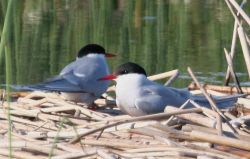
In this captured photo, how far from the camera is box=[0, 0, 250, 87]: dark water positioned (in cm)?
1045

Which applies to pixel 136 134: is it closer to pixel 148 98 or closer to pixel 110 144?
pixel 110 144

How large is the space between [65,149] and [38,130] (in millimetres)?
759

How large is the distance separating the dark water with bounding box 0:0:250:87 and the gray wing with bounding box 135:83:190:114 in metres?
2.77

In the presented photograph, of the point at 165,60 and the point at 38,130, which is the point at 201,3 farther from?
the point at 38,130

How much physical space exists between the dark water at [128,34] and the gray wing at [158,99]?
2.77 meters

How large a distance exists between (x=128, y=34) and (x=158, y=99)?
23.9 feet

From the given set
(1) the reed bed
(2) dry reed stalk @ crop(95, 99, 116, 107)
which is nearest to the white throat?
(2) dry reed stalk @ crop(95, 99, 116, 107)

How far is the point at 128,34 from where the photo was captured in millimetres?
13461

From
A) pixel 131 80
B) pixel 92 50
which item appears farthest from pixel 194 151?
pixel 92 50

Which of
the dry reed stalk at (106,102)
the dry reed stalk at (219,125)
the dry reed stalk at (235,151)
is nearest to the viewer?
the dry reed stalk at (235,151)

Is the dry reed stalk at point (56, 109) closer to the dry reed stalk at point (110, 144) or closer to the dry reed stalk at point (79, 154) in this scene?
the dry reed stalk at point (110, 144)

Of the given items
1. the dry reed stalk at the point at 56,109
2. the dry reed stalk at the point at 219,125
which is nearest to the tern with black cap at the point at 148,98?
the dry reed stalk at the point at 56,109

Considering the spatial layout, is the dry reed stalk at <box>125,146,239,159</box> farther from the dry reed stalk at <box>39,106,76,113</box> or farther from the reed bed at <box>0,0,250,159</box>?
the dry reed stalk at <box>39,106,76,113</box>

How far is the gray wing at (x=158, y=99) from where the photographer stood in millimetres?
6184
